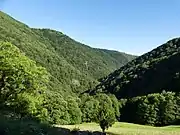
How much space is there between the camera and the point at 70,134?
1825 centimetres

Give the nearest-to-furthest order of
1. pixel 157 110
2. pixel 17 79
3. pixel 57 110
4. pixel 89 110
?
pixel 17 79, pixel 57 110, pixel 157 110, pixel 89 110

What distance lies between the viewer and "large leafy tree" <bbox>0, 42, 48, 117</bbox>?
1364 inches

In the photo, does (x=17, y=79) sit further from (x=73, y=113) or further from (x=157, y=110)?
(x=157, y=110)

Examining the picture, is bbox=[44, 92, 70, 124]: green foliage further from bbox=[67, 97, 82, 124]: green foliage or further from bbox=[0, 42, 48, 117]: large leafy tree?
bbox=[0, 42, 48, 117]: large leafy tree

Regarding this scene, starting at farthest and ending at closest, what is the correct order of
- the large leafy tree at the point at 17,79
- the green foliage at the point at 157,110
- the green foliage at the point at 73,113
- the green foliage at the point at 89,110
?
1. the green foliage at the point at 89,110
2. the green foliage at the point at 157,110
3. the green foliage at the point at 73,113
4. the large leafy tree at the point at 17,79

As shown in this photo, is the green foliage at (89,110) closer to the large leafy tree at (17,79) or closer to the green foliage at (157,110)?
the green foliage at (157,110)

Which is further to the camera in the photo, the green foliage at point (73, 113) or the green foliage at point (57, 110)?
the green foliage at point (73, 113)

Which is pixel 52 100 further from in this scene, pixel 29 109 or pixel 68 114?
pixel 29 109

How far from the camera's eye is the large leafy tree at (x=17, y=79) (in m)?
34.7

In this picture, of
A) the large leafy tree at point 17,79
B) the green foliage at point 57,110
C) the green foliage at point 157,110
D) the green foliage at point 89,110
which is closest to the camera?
the large leafy tree at point 17,79

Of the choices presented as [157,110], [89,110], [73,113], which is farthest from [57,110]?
[157,110]

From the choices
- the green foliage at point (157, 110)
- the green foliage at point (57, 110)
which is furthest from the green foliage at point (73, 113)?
the green foliage at point (157, 110)

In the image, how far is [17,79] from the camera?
34719 millimetres

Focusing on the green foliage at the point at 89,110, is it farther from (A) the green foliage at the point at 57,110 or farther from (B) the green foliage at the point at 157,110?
(A) the green foliage at the point at 57,110
